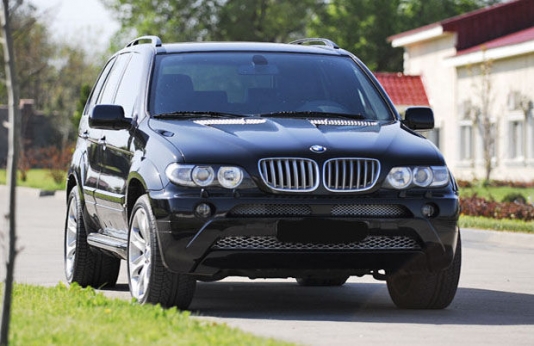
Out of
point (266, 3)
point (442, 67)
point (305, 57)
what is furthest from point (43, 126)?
point (305, 57)

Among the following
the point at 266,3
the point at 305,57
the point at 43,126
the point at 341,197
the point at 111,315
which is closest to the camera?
the point at 111,315

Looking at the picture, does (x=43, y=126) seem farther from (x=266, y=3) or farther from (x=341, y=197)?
(x=341, y=197)

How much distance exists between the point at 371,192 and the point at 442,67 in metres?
38.0

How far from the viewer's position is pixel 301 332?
8.91 meters

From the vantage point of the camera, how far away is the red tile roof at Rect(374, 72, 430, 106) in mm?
46469

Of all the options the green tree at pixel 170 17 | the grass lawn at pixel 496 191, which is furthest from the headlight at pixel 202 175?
the green tree at pixel 170 17

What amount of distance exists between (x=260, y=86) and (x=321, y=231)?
5.64 ft

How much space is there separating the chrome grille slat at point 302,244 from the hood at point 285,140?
494 millimetres

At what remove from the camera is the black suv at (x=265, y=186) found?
934 cm

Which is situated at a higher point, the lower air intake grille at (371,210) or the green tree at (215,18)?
the green tree at (215,18)

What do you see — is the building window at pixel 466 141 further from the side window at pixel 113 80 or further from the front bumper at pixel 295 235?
the front bumper at pixel 295 235

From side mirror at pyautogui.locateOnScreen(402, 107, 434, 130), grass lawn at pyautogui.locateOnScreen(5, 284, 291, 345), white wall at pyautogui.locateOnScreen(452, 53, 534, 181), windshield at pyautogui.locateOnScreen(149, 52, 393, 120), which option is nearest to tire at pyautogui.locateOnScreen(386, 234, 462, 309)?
side mirror at pyautogui.locateOnScreen(402, 107, 434, 130)

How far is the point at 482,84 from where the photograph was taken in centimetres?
4053

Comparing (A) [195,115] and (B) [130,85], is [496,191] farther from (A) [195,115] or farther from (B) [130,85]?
(A) [195,115]
